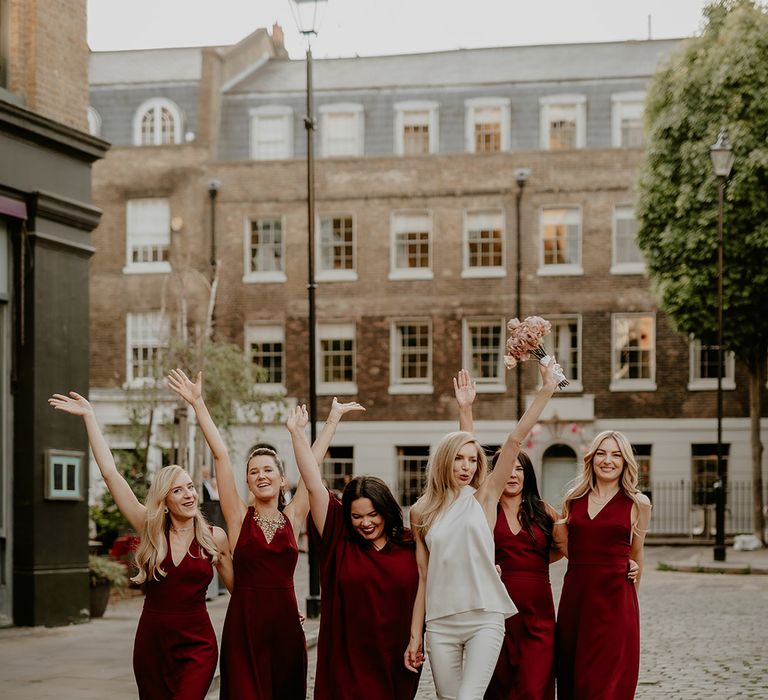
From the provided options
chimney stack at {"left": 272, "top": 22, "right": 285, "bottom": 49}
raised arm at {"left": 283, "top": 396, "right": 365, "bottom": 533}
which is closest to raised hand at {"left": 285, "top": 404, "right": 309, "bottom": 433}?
raised arm at {"left": 283, "top": 396, "right": 365, "bottom": 533}

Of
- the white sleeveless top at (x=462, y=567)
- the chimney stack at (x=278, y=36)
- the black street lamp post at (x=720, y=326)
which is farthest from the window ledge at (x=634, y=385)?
the white sleeveless top at (x=462, y=567)

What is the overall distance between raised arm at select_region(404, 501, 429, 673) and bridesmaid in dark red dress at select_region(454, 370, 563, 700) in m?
0.52

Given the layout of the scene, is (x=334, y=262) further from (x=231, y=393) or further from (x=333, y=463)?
(x=231, y=393)

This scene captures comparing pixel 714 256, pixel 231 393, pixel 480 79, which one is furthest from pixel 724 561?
pixel 480 79

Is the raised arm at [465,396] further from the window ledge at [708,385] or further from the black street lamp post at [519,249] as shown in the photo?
the window ledge at [708,385]

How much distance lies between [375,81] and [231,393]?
15.1 m

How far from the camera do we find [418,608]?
22.2ft

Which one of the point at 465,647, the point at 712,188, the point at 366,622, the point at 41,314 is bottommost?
the point at 465,647

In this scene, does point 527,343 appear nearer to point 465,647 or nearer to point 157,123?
point 465,647

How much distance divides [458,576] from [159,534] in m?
1.51

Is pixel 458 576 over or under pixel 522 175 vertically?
under

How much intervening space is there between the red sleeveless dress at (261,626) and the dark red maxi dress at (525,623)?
1058 millimetres

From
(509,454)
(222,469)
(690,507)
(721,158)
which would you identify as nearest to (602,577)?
(509,454)

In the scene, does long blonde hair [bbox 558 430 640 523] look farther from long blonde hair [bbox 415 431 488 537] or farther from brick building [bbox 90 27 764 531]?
brick building [bbox 90 27 764 531]
